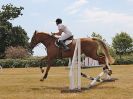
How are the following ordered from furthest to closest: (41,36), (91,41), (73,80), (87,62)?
(87,62)
(41,36)
(91,41)
(73,80)

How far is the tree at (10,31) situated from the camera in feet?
314

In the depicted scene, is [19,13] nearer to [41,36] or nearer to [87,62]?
[87,62]

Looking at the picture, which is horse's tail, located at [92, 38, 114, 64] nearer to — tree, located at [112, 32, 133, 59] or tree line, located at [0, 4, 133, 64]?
tree line, located at [0, 4, 133, 64]

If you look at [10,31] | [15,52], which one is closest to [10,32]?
[10,31]

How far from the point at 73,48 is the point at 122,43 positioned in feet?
302

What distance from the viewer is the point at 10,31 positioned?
3745 inches

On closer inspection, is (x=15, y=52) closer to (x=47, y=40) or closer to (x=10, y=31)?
(x=10, y=31)

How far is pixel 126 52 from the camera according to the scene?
110250 millimetres

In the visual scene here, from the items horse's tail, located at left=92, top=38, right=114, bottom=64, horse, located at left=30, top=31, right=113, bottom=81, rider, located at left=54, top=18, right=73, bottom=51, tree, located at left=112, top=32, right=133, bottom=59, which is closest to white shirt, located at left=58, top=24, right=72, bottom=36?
rider, located at left=54, top=18, right=73, bottom=51

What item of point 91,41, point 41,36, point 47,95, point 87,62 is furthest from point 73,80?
point 87,62

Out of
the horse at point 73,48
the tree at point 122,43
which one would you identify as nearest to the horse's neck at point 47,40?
the horse at point 73,48

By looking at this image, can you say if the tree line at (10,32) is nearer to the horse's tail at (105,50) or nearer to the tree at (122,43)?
the tree at (122,43)

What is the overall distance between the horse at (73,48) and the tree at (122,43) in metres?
89.9

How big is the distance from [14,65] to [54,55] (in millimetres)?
47907
